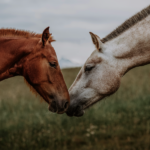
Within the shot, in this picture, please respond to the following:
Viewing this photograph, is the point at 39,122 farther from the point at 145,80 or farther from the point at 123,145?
the point at 145,80

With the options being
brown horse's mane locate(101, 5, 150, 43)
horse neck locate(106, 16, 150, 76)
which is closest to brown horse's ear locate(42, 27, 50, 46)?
horse neck locate(106, 16, 150, 76)

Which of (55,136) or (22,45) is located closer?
(22,45)

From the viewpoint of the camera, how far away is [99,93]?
11.9 feet

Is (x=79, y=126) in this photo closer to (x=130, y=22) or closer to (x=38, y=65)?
(x=130, y=22)

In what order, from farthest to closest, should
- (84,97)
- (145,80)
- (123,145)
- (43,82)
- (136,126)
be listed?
(145,80) < (136,126) < (123,145) < (84,97) < (43,82)

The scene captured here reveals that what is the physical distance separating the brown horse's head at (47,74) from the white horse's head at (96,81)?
58cm

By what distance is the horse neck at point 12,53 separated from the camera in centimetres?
301

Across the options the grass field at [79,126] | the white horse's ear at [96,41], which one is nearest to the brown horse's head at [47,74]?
the white horse's ear at [96,41]

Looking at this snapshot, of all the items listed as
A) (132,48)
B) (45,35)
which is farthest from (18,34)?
(132,48)

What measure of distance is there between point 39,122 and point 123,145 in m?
3.06

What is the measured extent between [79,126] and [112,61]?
4926 millimetres

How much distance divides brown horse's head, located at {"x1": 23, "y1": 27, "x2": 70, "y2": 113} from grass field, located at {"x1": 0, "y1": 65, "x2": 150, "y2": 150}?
427 cm

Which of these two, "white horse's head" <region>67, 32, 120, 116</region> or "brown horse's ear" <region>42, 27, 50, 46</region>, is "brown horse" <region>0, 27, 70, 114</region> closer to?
"brown horse's ear" <region>42, 27, 50, 46</region>

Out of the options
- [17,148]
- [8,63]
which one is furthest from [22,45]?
[17,148]
